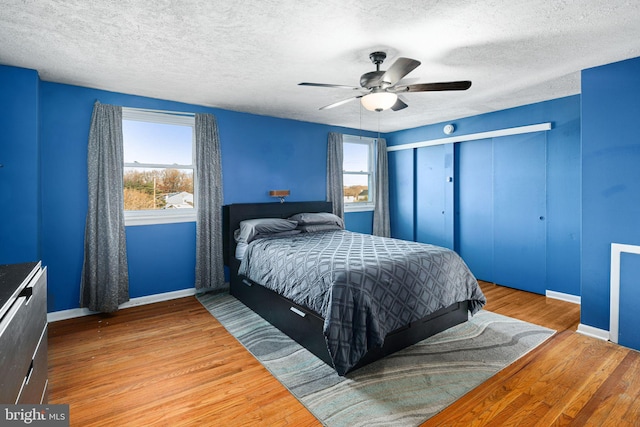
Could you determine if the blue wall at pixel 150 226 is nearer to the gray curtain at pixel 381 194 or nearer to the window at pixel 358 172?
the window at pixel 358 172

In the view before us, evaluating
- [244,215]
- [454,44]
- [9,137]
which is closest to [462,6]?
[454,44]

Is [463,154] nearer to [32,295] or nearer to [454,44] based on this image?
[454,44]

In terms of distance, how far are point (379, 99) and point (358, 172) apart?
333 centimetres

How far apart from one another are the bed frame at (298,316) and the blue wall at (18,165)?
1.95 metres

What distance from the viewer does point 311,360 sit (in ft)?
8.45

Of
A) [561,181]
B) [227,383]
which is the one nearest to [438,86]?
[561,181]

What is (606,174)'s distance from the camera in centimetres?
288

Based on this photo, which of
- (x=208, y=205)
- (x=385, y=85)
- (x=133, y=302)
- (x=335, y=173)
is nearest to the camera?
(x=385, y=85)

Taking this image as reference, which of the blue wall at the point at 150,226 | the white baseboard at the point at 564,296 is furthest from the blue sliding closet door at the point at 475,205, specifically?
the blue wall at the point at 150,226

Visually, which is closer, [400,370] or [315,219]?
[400,370]

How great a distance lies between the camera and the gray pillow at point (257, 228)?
3893mm

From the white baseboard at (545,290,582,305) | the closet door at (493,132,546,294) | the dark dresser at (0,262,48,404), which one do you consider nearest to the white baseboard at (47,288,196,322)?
the dark dresser at (0,262,48,404)

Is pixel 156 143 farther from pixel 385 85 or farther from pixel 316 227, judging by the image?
pixel 385 85

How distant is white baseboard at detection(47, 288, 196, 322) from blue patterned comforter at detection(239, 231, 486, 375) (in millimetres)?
1233
